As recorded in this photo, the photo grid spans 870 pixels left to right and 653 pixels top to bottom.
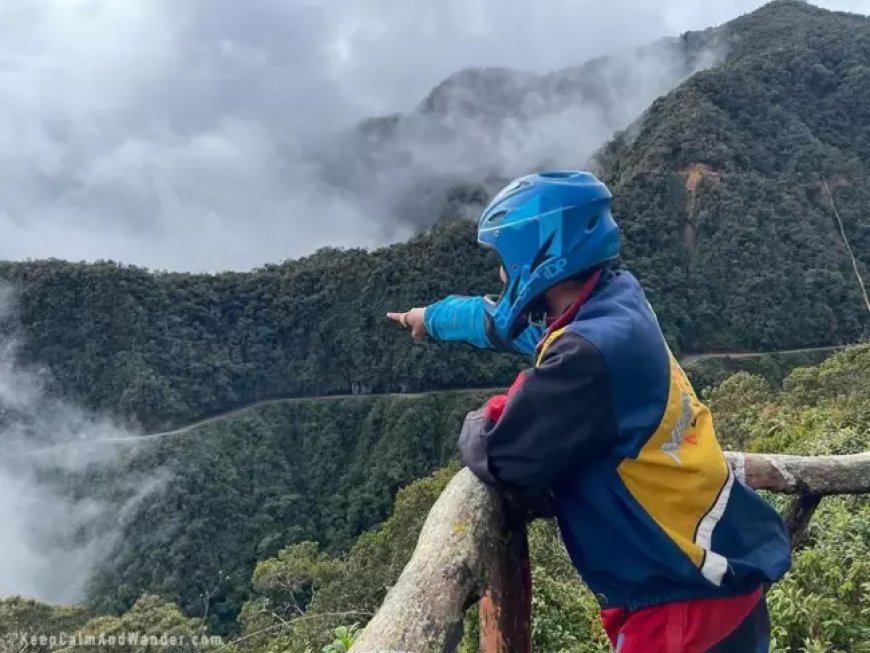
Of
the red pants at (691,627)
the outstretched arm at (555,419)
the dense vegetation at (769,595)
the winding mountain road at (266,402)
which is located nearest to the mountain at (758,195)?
the winding mountain road at (266,402)

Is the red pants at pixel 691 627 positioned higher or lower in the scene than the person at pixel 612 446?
lower

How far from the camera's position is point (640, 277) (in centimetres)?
5234

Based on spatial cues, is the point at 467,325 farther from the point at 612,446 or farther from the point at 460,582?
the point at 460,582

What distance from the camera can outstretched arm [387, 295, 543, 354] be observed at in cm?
203

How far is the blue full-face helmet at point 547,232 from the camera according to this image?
1789 millimetres

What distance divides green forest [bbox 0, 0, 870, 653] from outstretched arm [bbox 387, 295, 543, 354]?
111ft

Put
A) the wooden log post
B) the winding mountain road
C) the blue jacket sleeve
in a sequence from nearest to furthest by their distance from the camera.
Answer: the wooden log post, the blue jacket sleeve, the winding mountain road

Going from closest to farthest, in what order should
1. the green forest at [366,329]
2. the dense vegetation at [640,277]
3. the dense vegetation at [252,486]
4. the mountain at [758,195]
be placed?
the dense vegetation at [252,486]
the green forest at [366,329]
the mountain at [758,195]
the dense vegetation at [640,277]

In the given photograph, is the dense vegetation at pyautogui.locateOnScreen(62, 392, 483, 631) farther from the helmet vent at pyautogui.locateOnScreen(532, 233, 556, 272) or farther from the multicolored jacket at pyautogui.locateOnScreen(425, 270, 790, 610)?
the helmet vent at pyautogui.locateOnScreen(532, 233, 556, 272)

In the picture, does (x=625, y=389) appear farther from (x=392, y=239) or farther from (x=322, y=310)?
(x=392, y=239)

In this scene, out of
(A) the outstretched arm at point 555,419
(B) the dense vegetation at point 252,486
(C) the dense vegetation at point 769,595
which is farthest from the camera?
(B) the dense vegetation at point 252,486

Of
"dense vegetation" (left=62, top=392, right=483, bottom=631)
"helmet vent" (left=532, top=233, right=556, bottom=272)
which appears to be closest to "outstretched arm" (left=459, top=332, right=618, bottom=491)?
"helmet vent" (left=532, top=233, right=556, bottom=272)

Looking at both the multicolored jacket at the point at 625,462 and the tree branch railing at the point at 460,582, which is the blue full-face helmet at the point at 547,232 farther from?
the tree branch railing at the point at 460,582

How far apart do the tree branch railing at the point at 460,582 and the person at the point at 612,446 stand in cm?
11
